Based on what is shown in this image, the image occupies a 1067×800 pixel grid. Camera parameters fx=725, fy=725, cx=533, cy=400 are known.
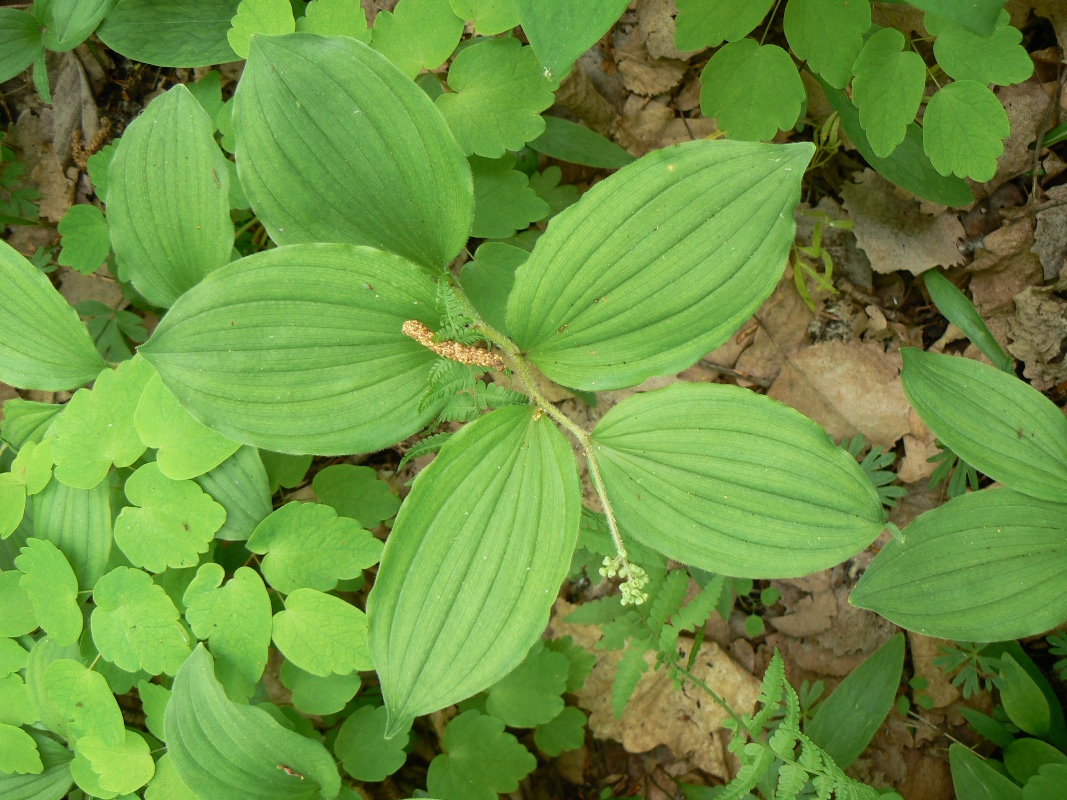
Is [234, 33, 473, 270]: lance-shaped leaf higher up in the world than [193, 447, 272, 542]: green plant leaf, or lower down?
higher up

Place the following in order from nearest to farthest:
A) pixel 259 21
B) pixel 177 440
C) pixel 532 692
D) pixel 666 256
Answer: pixel 666 256
pixel 177 440
pixel 259 21
pixel 532 692

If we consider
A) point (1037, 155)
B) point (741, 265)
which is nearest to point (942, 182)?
point (1037, 155)

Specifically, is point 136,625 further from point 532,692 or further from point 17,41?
point 17,41

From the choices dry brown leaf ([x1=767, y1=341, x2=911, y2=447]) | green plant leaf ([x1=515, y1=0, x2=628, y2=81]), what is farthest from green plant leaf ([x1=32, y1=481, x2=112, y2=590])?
dry brown leaf ([x1=767, y1=341, x2=911, y2=447])

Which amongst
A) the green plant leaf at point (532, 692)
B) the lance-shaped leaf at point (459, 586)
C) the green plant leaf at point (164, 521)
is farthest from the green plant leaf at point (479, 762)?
the green plant leaf at point (164, 521)

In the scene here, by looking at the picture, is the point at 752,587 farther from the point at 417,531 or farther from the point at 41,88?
the point at 41,88

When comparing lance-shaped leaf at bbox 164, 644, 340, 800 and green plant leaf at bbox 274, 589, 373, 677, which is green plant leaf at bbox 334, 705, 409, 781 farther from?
green plant leaf at bbox 274, 589, 373, 677

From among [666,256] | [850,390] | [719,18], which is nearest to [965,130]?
[719,18]
